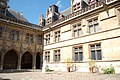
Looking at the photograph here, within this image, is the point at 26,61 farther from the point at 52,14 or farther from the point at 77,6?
the point at 77,6

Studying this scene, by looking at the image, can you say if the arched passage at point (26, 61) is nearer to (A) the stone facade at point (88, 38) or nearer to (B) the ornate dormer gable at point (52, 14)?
(A) the stone facade at point (88, 38)

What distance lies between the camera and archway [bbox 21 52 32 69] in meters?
16.9

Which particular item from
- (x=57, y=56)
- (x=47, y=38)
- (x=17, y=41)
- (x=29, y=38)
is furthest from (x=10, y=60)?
(x=57, y=56)

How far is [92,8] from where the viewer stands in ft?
35.6

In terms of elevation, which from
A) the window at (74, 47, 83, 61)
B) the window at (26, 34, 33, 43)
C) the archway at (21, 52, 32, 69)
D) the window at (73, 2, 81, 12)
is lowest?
the archway at (21, 52, 32, 69)

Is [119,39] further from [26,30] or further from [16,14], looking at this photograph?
[16,14]

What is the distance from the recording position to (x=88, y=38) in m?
10.8

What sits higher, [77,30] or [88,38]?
[77,30]

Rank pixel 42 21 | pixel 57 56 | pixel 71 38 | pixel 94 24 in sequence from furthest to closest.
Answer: pixel 42 21, pixel 57 56, pixel 71 38, pixel 94 24

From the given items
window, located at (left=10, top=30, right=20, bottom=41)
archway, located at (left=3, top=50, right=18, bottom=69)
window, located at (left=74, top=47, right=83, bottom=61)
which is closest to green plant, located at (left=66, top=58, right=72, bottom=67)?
window, located at (left=74, top=47, right=83, bottom=61)

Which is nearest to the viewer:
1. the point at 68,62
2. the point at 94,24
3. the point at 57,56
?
the point at 94,24

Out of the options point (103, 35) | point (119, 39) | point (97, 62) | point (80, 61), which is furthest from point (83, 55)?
point (119, 39)

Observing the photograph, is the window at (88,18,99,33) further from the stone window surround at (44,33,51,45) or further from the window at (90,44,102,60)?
the stone window surround at (44,33,51,45)

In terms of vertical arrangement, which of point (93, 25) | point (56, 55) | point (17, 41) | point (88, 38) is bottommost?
point (56, 55)
